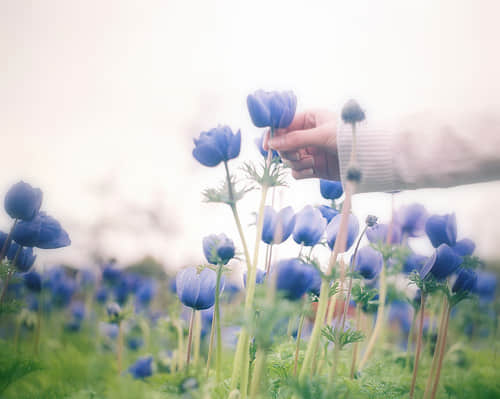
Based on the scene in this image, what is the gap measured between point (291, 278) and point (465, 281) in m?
0.60

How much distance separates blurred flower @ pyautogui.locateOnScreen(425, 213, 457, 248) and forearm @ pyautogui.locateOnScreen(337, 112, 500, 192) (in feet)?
0.34

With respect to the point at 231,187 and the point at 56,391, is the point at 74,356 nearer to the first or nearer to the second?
the point at 56,391

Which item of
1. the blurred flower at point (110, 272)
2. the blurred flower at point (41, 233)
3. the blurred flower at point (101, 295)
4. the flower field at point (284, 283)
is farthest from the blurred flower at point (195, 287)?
the blurred flower at point (101, 295)

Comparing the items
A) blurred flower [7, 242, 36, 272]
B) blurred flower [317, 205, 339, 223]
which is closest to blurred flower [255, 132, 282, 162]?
blurred flower [317, 205, 339, 223]

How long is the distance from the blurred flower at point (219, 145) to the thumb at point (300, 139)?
0.11 m

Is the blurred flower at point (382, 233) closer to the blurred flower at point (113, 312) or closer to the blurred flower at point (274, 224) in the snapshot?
the blurred flower at point (274, 224)

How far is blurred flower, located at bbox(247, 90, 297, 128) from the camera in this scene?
1.04m

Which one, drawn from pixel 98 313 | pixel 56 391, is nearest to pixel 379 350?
pixel 56 391

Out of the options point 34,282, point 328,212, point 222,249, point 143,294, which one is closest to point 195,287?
point 222,249

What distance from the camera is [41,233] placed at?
1178 mm

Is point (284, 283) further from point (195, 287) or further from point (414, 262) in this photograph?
point (414, 262)

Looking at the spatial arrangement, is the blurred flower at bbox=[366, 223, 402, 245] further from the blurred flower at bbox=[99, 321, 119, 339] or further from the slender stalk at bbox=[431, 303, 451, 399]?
the blurred flower at bbox=[99, 321, 119, 339]

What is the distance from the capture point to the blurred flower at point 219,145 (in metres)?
1.00

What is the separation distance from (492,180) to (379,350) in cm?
119
